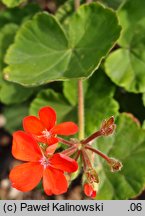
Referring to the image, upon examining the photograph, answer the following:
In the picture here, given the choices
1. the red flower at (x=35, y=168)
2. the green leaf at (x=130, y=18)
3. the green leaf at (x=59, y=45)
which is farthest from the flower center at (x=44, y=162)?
the green leaf at (x=130, y=18)

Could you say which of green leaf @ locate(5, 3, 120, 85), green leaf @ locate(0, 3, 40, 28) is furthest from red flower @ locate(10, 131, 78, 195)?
green leaf @ locate(0, 3, 40, 28)

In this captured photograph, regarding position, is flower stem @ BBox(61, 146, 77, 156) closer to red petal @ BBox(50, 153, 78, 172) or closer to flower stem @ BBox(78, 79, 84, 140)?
red petal @ BBox(50, 153, 78, 172)

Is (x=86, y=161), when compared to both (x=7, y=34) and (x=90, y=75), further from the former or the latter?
(x=7, y=34)

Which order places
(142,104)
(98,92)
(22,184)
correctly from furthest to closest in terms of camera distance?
(142,104)
(98,92)
(22,184)

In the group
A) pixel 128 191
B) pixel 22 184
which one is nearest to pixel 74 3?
pixel 128 191

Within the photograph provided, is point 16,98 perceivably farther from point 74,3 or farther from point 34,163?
point 34,163

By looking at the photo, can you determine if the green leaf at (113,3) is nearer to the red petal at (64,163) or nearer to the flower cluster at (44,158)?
the flower cluster at (44,158)
